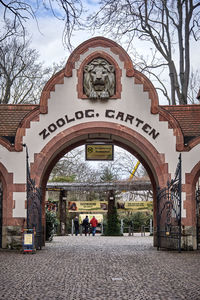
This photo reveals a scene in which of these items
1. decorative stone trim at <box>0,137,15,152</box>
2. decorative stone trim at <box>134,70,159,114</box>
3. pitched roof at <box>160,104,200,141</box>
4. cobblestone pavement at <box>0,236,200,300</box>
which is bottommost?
cobblestone pavement at <box>0,236,200,300</box>

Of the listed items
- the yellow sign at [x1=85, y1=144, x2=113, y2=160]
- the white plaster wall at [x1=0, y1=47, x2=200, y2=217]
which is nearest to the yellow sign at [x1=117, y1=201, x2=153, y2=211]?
the yellow sign at [x1=85, y1=144, x2=113, y2=160]

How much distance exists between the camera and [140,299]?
783 centimetres

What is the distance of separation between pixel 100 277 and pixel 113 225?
74.4 ft

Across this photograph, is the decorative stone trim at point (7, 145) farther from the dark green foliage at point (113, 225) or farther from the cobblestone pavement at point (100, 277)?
the dark green foliage at point (113, 225)

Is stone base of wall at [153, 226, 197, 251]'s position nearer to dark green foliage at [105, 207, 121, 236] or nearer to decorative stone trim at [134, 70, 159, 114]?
decorative stone trim at [134, 70, 159, 114]

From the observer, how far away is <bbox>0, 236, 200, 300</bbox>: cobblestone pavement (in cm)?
834

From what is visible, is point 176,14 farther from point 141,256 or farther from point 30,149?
point 141,256

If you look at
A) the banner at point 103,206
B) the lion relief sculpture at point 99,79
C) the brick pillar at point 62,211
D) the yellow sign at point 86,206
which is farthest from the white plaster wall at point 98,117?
the yellow sign at point 86,206

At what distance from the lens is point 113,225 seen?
108 ft

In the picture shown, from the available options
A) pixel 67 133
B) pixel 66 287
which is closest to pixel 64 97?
pixel 67 133

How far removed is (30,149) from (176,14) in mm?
13095

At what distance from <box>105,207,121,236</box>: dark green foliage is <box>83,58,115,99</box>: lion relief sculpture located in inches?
590

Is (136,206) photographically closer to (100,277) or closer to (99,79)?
(99,79)

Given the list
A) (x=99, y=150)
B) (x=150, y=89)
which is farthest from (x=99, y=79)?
(x=99, y=150)
